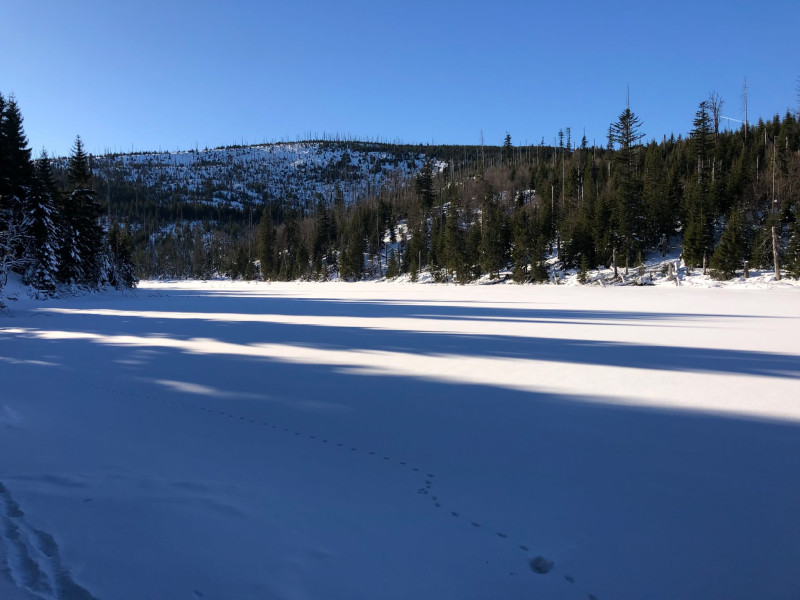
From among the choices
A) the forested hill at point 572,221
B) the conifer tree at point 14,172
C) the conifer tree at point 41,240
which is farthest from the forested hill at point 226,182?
the conifer tree at point 41,240

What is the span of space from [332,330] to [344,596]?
8432mm

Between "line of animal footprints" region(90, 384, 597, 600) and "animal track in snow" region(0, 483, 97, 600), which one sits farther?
"line of animal footprints" region(90, 384, 597, 600)

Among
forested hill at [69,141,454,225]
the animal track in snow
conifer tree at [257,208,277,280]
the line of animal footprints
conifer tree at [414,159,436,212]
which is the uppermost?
forested hill at [69,141,454,225]

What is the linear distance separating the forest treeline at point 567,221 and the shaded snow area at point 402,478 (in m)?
15.4

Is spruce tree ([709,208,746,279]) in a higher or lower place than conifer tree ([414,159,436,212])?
lower

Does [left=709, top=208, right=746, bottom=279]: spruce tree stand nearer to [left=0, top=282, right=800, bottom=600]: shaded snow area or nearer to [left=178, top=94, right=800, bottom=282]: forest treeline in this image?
[left=178, top=94, right=800, bottom=282]: forest treeline

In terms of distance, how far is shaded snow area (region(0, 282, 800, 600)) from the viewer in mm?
2018

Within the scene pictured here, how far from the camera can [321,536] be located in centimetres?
230

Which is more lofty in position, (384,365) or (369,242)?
(369,242)

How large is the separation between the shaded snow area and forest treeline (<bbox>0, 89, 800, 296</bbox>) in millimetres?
15381

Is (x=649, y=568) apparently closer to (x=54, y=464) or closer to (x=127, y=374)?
(x=54, y=464)

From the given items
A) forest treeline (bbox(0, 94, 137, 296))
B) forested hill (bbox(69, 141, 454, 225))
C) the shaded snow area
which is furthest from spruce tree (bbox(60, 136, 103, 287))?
forested hill (bbox(69, 141, 454, 225))

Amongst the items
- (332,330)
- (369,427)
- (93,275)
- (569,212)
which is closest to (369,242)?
(569,212)

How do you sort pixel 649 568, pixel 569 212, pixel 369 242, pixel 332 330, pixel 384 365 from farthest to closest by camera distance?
pixel 369 242 → pixel 569 212 → pixel 332 330 → pixel 384 365 → pixel 649 568
